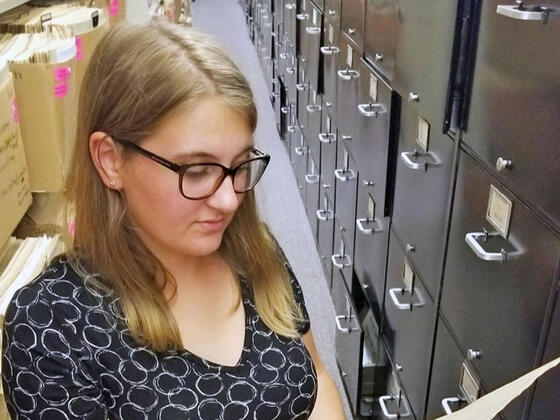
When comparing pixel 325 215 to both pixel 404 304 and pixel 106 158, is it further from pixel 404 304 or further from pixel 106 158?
pixel 106 158

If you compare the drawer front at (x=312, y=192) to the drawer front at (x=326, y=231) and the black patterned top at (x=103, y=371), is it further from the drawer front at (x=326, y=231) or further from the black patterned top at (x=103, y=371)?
the black patterned top at (x=103, y=371)

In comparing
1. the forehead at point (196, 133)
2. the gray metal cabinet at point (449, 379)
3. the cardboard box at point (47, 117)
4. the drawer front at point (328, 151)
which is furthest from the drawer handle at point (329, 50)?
the forehead at point (196, 133)

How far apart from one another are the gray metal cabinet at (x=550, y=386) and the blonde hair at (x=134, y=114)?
49 centimetres

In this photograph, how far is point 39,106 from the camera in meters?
1.26

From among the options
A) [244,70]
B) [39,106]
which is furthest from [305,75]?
[244,70]

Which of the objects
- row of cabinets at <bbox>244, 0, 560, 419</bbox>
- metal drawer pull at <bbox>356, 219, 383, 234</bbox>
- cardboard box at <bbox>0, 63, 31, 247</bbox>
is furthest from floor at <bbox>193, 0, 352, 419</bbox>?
cardboard box at <bbox>0, 63, 31, 247</bbox>

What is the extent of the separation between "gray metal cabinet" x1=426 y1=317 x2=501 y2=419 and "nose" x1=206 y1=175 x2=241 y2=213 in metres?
0.55

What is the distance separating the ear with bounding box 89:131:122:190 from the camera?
33.4 inches

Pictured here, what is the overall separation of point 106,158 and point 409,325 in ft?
2.96

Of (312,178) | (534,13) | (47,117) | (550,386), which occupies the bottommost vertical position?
(312,178)

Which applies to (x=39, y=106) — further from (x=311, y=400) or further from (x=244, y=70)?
(x=311, y=400)

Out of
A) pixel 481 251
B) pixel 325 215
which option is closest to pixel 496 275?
pixel 481 251

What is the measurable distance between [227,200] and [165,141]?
4.4 inches

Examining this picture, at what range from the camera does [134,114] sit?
2.68 feet
